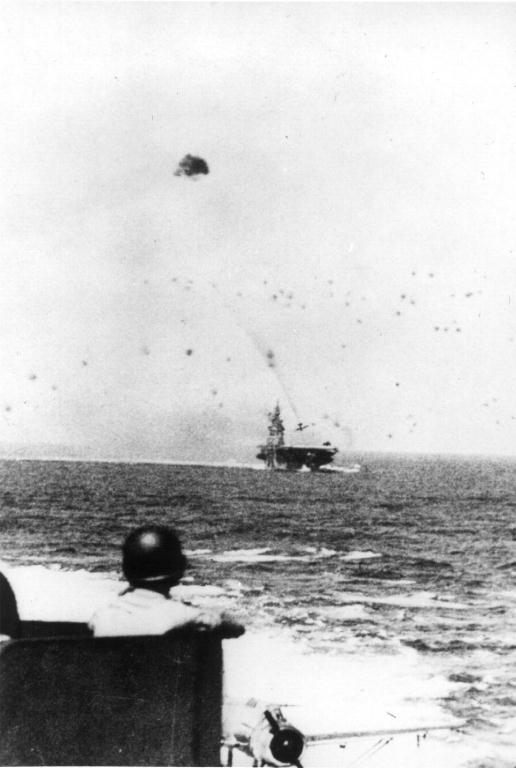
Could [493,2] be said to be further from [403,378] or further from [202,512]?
[202,512]

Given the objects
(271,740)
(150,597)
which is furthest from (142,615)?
(271,740)

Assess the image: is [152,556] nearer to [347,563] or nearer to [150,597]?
[150,597]

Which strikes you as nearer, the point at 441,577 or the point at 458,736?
the point at 458,736

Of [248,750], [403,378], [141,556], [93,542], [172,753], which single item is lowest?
[93,542]

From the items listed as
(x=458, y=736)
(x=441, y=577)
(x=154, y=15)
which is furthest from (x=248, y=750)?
(x=441, y=577)

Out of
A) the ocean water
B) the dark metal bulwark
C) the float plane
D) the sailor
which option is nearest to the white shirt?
the sailor

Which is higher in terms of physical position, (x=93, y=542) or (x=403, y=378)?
(x=403, y=378)
